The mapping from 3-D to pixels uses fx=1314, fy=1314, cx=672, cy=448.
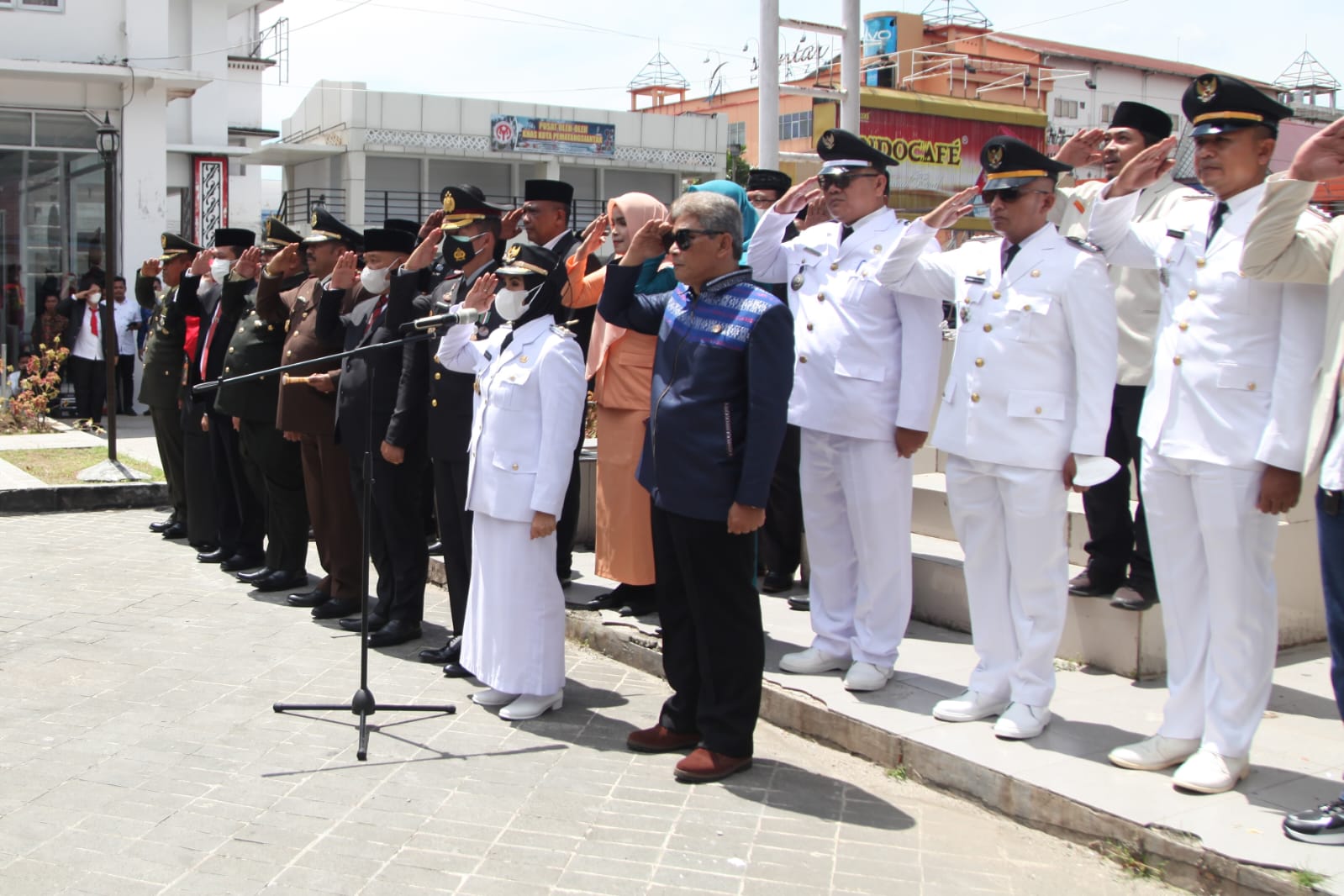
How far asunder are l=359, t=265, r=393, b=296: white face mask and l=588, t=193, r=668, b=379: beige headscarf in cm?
126

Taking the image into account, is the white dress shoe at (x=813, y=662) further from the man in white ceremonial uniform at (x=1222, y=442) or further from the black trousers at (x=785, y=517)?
the man in white ceremonial uniform at (x=1222, y=442)

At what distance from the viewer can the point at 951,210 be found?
214 inches

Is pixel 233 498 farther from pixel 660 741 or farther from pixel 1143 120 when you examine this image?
pixel 1143 120

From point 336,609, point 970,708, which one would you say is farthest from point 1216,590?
point 336,609

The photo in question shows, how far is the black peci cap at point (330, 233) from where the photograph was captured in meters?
8.01

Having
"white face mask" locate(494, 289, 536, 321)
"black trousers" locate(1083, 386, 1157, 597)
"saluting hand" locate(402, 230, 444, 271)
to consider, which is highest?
"saluting hand" locate(402, 230, 444, 271)

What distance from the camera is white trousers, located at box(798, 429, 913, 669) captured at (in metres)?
5.71

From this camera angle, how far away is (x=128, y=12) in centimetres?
1830

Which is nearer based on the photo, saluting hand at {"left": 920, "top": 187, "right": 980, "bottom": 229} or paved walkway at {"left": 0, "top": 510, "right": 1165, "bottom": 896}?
paved walkway at {"left": 0, "top": 510, "right": 1165, "bottom": 896}

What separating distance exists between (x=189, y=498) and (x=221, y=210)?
1688cm

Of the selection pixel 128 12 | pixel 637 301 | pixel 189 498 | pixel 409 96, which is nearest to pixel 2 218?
pixel 128 12

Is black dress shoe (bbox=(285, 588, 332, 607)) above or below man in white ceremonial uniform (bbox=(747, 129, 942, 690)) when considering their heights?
below

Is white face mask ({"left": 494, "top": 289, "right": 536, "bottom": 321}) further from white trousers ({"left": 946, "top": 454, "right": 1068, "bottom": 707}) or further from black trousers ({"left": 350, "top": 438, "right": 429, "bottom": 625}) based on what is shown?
white trousers ({"left": 946, "top": 454, "right": 1068, "bottom": 707})

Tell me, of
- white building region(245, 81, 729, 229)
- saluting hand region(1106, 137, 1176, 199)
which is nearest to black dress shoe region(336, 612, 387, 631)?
saluting hand region(1106, 137, 1176, 199)
